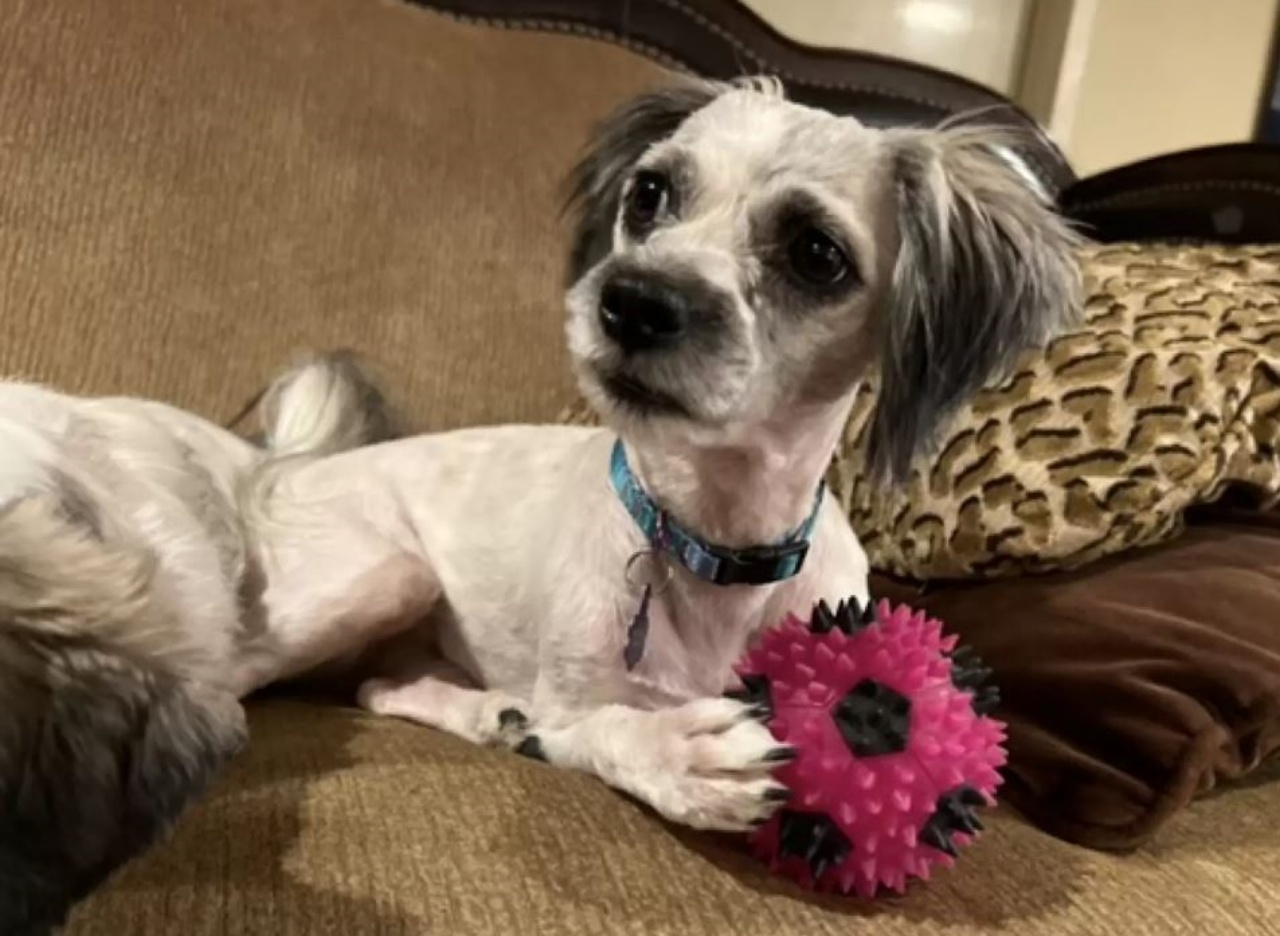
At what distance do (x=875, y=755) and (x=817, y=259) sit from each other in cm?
45

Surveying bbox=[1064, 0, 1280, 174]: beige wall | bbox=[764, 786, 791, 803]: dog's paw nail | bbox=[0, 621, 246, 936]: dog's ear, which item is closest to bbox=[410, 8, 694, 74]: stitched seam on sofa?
bbox=[1064, 0, 1280, 174]: beige wall

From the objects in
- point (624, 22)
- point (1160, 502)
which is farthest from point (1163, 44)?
point (1160, 502)

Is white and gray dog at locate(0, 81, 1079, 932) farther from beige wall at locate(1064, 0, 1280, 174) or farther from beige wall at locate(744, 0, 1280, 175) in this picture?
beige wall at locate(1064, 0, 1280, 174)

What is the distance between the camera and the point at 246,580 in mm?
1525

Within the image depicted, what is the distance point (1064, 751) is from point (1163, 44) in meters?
2.19

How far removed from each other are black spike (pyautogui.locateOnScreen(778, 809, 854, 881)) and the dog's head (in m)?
0.33

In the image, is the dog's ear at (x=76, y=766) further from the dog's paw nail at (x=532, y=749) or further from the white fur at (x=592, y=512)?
the dog's paw nail at (x=532, y=749)

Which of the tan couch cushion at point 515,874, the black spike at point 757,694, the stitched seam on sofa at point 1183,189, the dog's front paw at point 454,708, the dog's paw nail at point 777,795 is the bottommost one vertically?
the dog's front paw at point 454,708

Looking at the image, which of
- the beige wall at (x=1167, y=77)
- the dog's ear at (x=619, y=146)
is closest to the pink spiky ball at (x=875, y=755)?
the dog's ear at (x=619, y=146)

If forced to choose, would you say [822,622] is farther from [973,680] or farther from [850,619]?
[973,680]

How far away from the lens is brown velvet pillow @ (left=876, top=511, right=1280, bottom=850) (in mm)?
1312

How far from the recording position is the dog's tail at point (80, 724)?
0.78 meters

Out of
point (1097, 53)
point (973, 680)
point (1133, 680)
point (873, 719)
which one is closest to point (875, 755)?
point (873, 719)

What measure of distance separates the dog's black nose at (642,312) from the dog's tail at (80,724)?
0.49 meters
